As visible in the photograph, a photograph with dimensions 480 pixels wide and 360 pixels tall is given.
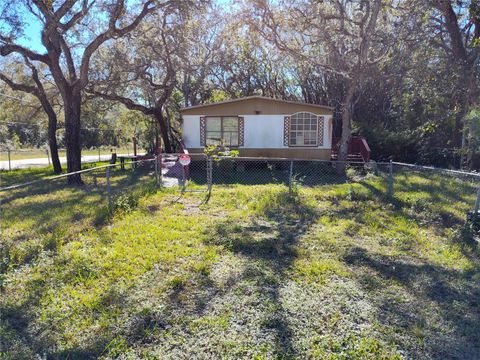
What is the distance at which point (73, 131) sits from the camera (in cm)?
1133

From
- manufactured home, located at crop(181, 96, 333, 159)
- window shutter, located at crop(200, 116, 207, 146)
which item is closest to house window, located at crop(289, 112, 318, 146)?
manufactured home, located at crop(181, 96, 333, 159)

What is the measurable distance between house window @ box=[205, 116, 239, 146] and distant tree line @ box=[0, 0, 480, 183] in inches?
133

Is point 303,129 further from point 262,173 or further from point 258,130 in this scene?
point 262,173

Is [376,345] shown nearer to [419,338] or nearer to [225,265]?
[419,338]

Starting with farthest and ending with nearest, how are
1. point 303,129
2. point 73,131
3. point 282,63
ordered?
1. point 282,63
2. point 303,129
3. point 73,131

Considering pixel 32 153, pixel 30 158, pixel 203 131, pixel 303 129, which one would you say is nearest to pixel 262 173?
pixel 303 129

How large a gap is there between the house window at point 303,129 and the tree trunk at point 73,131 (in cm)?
791

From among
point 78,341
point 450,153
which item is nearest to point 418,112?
point 450,153

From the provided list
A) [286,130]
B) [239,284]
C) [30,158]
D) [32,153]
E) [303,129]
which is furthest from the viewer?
[32,153]

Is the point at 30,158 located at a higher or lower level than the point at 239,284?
higher

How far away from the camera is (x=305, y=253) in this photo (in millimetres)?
4734

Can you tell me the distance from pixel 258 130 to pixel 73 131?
6844 millimetres

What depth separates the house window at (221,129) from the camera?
14453mm

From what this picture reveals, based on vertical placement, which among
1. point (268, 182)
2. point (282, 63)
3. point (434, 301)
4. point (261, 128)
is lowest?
point (434, 301)
